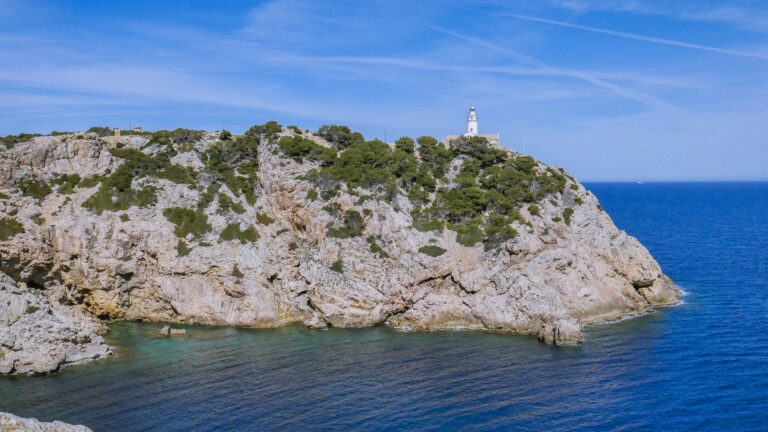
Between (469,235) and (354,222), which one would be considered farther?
(354,222)

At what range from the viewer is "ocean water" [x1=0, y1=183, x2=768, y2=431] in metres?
32.2

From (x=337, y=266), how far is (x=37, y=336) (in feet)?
87.0

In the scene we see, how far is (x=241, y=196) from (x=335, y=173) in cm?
1193

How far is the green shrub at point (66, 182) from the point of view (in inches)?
2177

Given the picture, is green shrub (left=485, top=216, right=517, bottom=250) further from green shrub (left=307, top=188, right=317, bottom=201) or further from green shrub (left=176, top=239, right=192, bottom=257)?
green shrub (left=176, top=239, right=192, bottom=257)

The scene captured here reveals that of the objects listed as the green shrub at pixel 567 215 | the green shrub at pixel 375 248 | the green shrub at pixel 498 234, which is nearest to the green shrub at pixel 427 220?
the green shrub at pixel 375 248

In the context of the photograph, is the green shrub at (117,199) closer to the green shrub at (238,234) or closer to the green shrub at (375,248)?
the green shrub at (238,234)

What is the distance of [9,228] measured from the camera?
155 ft

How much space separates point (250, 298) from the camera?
Answer: 5225 cm

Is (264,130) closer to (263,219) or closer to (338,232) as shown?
(263,219)

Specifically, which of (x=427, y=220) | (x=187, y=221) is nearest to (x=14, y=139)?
(x=187, y=221)

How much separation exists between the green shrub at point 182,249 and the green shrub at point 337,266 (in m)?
15.2

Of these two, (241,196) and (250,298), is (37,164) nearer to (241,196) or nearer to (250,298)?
(241,196)

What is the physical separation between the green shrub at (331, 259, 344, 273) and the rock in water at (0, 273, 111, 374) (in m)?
21.7
